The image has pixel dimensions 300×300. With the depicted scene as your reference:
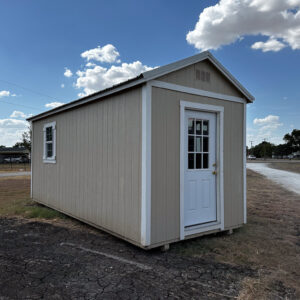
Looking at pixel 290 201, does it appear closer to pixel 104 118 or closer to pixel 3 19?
pixel 104 118

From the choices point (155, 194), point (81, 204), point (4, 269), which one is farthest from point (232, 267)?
point (81, 204)

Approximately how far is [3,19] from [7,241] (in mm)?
11444

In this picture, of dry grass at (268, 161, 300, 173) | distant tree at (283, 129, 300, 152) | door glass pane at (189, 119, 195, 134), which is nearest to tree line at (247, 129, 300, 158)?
distant tree at (283, 129, 300, 152)

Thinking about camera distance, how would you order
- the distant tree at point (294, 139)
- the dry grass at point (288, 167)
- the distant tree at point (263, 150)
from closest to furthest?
the dry grass at point (288, 167), the distant tree at point (263, 150), the distant tree at point (294, 139)

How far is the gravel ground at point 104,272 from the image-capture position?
2.53 m

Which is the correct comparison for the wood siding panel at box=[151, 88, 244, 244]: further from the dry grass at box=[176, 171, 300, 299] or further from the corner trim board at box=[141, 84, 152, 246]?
the dry grass at box=[176, 171, 300, 299]

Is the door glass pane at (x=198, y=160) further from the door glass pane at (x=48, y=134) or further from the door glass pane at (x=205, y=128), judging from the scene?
the door glass pane at (x=48, y=134)

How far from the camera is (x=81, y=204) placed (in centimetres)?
519

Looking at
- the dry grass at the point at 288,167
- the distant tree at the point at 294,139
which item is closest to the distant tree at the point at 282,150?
the distant tree at the point at 294,139

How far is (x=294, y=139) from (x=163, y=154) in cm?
9201

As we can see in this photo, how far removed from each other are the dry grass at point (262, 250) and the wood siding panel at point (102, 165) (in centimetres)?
112

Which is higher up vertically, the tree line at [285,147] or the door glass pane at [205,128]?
the tree line at [285,147]

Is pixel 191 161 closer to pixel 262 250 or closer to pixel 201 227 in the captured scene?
pixel 201 227

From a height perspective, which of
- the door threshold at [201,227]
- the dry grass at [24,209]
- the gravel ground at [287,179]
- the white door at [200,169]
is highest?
the white door at [200,169]
